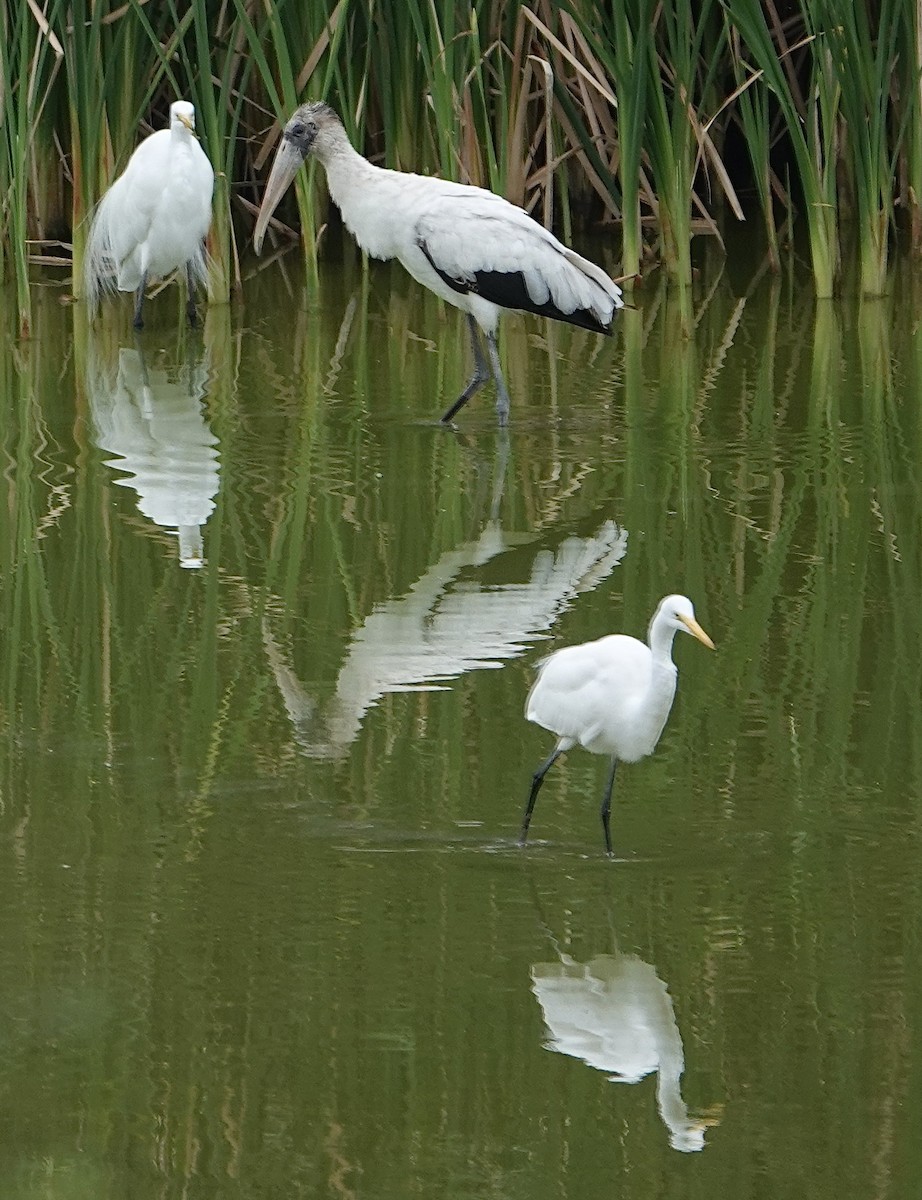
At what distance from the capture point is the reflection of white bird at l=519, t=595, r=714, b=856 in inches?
168

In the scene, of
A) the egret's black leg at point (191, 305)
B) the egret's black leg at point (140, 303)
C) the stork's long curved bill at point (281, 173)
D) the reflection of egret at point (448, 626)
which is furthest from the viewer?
the egret's black leg at point (191, 305)

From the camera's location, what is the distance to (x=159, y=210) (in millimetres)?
9984

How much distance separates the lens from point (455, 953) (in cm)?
403

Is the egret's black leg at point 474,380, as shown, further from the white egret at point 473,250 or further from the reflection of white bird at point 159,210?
the reflection of white bird at point 159,210

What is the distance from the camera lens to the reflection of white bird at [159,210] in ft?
33.0

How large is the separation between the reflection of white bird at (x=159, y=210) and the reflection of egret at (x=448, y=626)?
12.1 ft

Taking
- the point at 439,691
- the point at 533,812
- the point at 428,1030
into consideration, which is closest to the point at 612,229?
the point at 439,691

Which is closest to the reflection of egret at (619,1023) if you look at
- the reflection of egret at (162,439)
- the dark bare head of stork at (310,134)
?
the reflection of egret at (162,439)

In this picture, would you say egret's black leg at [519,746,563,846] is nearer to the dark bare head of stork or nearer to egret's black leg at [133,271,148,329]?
the dark bare head of stork

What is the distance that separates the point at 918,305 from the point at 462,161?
235 centimetres

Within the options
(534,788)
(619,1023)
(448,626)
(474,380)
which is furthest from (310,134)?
(619,1023)

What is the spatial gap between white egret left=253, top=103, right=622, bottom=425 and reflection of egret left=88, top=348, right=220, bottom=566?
1002mm

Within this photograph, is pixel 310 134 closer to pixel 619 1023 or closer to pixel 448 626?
pixel 448 626

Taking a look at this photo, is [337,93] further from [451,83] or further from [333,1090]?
[333,1090]
